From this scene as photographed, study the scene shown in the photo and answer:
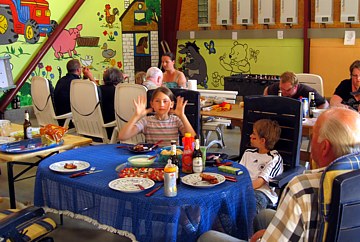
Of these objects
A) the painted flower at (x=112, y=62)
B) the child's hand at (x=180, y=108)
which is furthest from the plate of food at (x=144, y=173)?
the painted flower at (x=112, y=62)

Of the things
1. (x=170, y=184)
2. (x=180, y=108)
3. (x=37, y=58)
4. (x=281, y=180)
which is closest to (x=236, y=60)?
(x=37, y=58)

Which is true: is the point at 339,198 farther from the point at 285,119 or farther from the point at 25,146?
the point at 25,146

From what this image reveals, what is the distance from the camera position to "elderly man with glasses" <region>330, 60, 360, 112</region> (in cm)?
495

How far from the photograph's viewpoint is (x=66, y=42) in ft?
29.9

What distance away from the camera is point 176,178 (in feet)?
9.02

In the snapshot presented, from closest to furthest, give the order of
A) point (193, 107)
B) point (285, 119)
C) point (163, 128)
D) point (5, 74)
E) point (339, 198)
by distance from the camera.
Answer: point (339, 198)
point (285, 119)
point (163, 128)
point (193, 107)
point (5, 74)

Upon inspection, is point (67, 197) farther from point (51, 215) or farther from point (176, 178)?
point (51, 215)

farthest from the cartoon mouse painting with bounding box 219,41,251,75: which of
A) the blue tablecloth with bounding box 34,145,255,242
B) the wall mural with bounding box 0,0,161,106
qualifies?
the blue tablecloth with bounding box 34,145,255,242

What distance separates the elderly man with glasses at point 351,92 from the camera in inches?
195

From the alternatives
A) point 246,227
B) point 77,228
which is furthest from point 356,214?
point 77,228

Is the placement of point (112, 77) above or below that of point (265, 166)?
above

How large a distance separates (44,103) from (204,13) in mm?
4240

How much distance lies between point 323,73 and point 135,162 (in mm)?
5362

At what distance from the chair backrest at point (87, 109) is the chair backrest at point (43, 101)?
1.25ft
